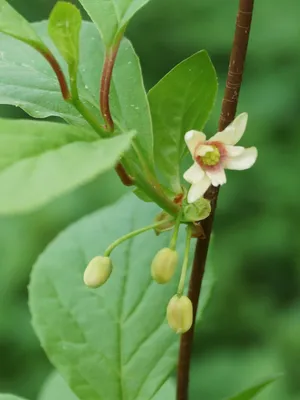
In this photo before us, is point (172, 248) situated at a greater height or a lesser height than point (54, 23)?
lesser

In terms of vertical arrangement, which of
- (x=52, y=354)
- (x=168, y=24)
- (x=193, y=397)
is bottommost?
(x=193, y=397)

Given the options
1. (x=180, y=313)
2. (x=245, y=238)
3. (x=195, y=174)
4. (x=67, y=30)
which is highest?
(x=67, y=30)

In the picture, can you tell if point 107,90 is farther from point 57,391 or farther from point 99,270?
point 57,391

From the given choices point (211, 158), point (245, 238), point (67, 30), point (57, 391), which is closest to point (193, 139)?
point (211, 158)

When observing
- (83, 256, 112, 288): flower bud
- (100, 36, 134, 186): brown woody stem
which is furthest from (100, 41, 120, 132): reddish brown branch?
(83, 256, 112, 288): flower bud

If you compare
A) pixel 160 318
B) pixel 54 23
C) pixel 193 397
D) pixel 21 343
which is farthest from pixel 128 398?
pixel 21 343

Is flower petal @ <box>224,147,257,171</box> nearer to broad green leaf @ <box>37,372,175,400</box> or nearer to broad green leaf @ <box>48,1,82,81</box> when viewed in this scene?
broad green leaf @ <box>48,1,82,81</box>

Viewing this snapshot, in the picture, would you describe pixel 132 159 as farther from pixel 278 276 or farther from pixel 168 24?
pixel 168 24

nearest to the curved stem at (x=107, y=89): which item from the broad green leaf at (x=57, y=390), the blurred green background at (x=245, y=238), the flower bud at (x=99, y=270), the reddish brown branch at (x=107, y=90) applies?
the reddish brown branch at (x=107, y=90)
